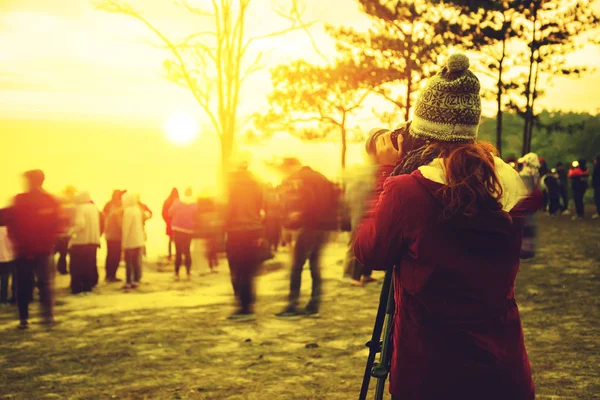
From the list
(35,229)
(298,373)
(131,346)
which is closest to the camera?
(298,373)

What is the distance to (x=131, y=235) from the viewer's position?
1295 cm

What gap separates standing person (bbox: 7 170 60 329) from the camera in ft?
28.0

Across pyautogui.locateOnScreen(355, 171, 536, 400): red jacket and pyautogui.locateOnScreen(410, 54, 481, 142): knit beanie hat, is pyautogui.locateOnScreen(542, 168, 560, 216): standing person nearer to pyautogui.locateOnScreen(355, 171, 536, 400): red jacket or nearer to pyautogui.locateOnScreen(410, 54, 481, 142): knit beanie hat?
pyautogui.locateOnScreen(410, 54, 481, 142): knit beanie hat

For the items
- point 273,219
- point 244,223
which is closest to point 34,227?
point 244,223

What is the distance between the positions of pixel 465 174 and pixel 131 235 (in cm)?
1136

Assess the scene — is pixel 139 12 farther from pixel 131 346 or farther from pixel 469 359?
pixel 469 359

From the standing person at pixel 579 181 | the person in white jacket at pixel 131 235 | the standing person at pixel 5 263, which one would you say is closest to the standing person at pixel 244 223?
the standing person at pixel 5 263

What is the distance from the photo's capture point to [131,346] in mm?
7863

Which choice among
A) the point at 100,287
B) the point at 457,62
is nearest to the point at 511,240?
the point at 457,62

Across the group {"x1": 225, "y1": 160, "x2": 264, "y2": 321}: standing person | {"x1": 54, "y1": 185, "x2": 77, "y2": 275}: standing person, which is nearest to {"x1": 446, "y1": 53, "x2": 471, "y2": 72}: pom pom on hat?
{"x1": 225, "y1": 160, "x2": 264, "y2": 321}: standing person

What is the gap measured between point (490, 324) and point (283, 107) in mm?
34959

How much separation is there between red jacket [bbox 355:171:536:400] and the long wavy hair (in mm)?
34

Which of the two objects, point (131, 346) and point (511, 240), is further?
point (131, 346)

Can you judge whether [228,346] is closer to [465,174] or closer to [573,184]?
[465,174]
